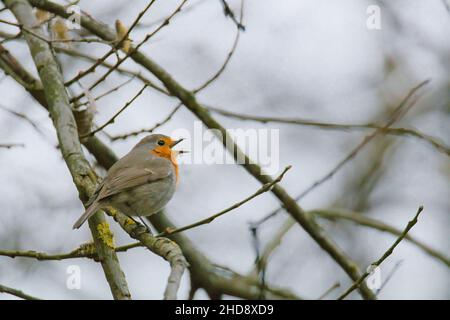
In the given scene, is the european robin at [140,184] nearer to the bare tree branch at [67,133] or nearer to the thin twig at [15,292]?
the bare tree branch at [67,133]

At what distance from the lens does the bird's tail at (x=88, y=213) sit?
3346 mm

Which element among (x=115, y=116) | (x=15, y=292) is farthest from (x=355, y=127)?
(x=15, y=292)

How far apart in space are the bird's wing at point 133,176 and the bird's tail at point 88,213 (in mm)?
65

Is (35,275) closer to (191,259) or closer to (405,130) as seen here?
(191,259)

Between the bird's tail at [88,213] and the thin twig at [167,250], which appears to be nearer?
the thin twig at [167,250]

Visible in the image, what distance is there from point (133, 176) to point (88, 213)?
3.21 ft

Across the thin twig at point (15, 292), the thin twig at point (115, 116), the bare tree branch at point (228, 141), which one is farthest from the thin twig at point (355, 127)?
the thin twig at point (15, 292)

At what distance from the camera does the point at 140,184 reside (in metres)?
4.30

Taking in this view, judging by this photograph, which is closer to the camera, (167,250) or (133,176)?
(167,250)

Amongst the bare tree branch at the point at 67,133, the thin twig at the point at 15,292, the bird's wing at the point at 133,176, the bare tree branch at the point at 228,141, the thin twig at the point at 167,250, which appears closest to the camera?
the thin twig at the point at 167,250

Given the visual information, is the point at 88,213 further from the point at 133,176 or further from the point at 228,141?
the point at 228,141
